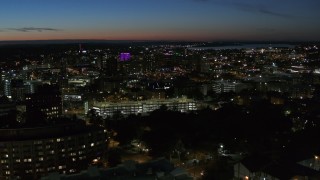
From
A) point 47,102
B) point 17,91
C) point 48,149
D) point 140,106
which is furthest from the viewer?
point 17,91

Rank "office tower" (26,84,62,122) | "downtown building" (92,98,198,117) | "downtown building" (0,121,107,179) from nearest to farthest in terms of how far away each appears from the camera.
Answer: "downtown building" (0,121,107,179) → "office tower" (26,84,62,122) → "downtown building" (92,98,198,117)

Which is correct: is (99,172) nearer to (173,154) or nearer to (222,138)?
(173,154)

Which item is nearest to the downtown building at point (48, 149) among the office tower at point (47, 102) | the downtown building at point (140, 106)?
the office tower at point (47, 102)

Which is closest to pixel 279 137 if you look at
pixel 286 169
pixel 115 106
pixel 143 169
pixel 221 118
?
pixel 221 118

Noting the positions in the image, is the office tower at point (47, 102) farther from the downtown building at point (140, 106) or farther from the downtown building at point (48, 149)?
the downtown building at point (48, 149)

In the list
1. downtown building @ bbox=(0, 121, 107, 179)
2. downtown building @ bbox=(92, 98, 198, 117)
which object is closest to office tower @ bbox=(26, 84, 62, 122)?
downtown building @ bbox=(92, 98, 198, 117)

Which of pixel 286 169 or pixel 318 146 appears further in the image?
pixel 318 146

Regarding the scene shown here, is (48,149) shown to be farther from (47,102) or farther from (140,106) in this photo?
(140,106)

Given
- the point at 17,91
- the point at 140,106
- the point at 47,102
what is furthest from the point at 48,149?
the point at 17,91

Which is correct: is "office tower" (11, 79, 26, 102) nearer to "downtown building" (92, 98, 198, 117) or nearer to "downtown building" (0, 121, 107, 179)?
"downtown building" (92, 98, 198, 117)

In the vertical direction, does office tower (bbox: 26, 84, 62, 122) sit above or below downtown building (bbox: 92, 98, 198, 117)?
above

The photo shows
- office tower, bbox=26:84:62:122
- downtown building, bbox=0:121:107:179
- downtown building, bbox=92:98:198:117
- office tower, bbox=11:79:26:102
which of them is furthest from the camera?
office tower, bbox=11:79:26:102
